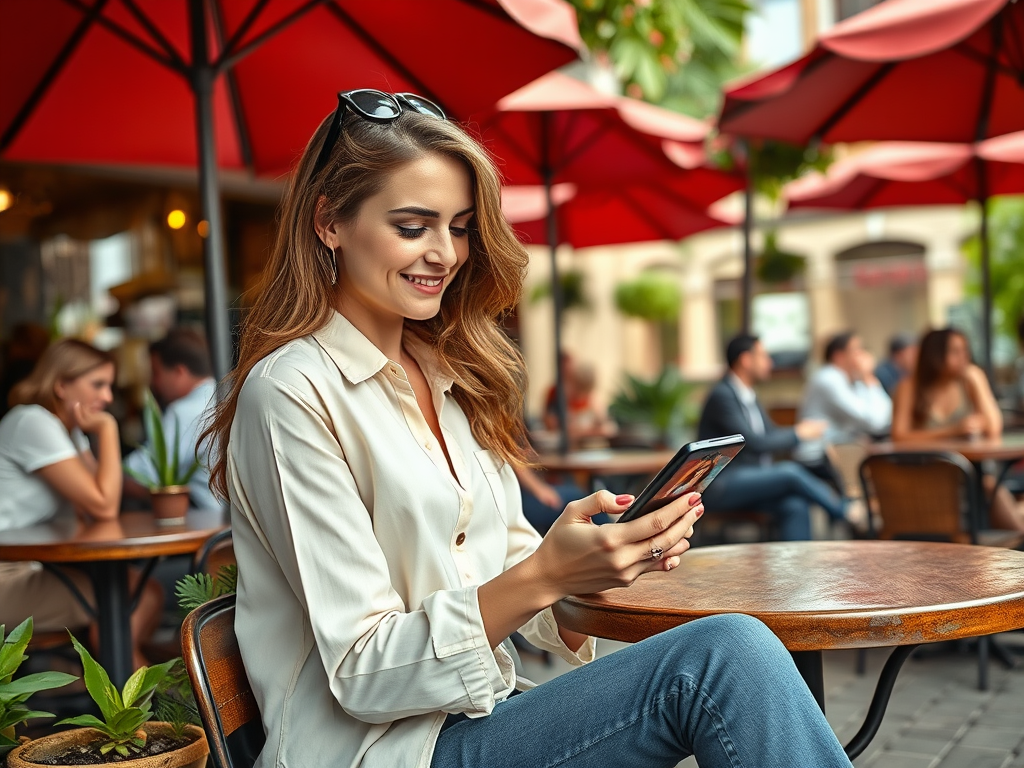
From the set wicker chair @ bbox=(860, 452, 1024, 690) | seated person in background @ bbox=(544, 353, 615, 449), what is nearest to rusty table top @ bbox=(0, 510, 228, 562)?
wicker chair @ bbox=(860, 452, 1024, 690)

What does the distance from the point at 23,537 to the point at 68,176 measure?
6.63m

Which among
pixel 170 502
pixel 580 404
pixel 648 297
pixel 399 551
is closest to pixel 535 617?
pixel 399 551

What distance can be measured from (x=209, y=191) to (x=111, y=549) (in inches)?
62.1

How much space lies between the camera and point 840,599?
1734 millimetres

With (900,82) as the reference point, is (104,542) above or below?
below

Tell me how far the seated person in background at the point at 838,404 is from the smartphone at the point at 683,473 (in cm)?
570

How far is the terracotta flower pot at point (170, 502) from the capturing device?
11.7 ft

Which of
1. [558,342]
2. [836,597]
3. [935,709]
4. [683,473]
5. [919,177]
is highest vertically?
[919,177]

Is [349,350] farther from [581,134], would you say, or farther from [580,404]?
[580,404]

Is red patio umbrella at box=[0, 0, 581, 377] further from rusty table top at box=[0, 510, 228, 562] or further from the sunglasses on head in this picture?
the sunglasses on head

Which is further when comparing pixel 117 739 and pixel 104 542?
pixel 104 542

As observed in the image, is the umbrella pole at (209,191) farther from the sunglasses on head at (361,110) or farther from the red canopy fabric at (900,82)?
the red canopy fabric at (900,82)

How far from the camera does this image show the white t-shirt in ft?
11.9

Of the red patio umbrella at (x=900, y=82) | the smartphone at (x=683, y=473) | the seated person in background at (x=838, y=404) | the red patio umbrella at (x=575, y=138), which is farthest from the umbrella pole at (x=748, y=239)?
the smartphone at (x=683, y=473)
